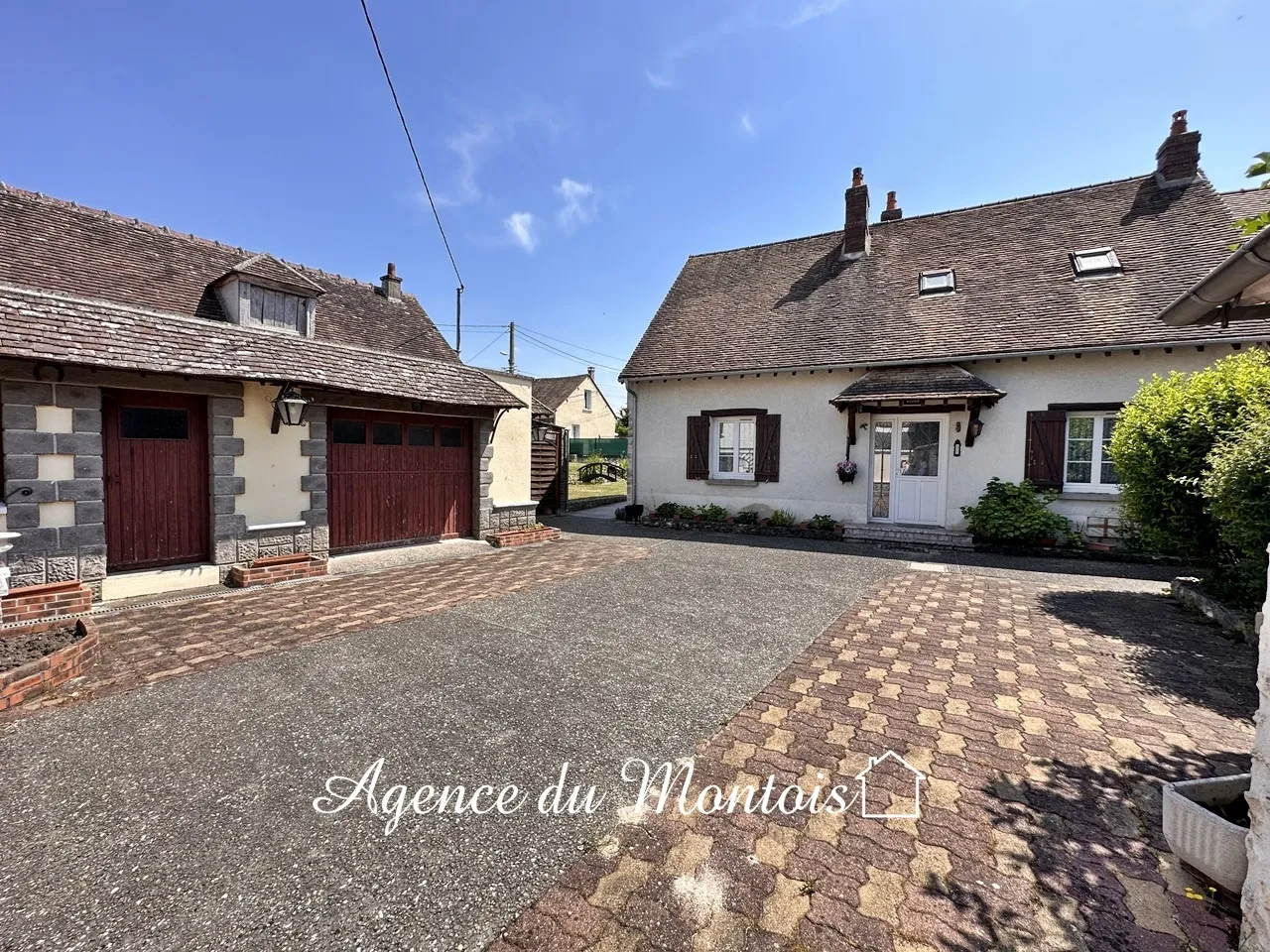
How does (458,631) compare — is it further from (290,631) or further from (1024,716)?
(1024,716)

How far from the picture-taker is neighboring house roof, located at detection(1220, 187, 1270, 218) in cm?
1096

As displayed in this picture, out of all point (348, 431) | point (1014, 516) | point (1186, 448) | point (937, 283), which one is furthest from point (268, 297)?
point (937, 283)

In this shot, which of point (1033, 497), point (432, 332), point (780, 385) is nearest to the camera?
point (1033, 497)

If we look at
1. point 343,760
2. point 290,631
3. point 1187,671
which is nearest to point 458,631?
point 290,631

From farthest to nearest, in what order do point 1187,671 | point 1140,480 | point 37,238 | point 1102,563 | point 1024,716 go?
point 1102,563
point 37,238
point 1140,480
point 1187,671
point 1024,716

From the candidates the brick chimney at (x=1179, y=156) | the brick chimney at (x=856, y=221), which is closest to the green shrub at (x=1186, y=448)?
the brick chimney at (x=1179, y=156)

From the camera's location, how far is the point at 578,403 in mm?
40625

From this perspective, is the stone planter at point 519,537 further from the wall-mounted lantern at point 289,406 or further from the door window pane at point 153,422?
the door window pane at point 153,422

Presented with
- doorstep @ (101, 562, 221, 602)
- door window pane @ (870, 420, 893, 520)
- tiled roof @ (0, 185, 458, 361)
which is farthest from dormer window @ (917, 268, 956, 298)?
doorstep @ (101, 562, 221, 602)

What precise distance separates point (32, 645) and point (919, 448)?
41.7 ft

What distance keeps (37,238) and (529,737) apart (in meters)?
9.77

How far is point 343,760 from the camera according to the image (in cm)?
308

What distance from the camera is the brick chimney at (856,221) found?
43.3 ft

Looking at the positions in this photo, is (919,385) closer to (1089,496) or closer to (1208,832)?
(1089,496)
